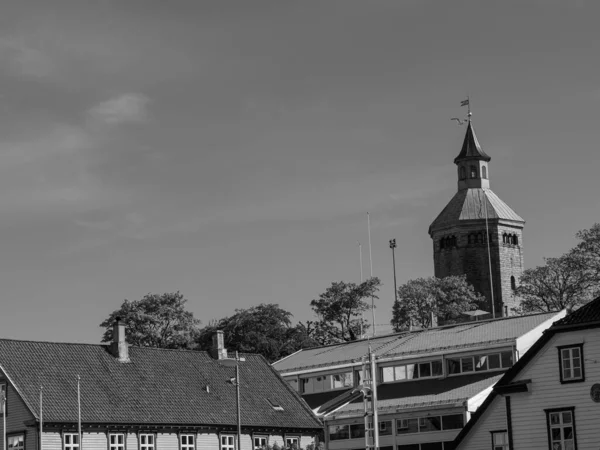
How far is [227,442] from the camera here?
79875 mm

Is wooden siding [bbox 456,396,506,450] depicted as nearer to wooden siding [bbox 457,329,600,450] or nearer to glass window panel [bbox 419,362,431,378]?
wooden siding [bbox 457,329,600,450]

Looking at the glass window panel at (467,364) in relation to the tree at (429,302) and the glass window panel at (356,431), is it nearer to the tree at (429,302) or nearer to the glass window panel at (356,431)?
the glass window panel at (356,431)

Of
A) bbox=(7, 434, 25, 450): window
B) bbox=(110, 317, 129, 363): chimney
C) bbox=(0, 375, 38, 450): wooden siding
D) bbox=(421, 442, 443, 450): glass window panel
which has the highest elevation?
bbox=(110, 317, 129, 363): chimney

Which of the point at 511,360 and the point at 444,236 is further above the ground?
the point at 444,236

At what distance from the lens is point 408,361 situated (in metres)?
89.2

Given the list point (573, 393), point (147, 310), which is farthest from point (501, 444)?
point (147, 310)

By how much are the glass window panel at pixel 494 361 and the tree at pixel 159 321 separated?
48887 millimetres

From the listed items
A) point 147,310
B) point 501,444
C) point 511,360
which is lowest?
point 501,444

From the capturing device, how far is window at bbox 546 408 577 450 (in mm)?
59175

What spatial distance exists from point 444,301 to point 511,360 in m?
72.5

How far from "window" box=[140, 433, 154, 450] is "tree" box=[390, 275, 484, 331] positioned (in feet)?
239

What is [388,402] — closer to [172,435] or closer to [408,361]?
[408,361]

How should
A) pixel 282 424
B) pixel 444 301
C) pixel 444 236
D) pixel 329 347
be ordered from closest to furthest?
pixel 282 424
pixel 329 347
pixel 444 301
pixel 444 236

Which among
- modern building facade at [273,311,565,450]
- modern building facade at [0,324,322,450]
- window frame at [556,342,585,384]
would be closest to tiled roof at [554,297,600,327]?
window frame at [556,342,585,384]
